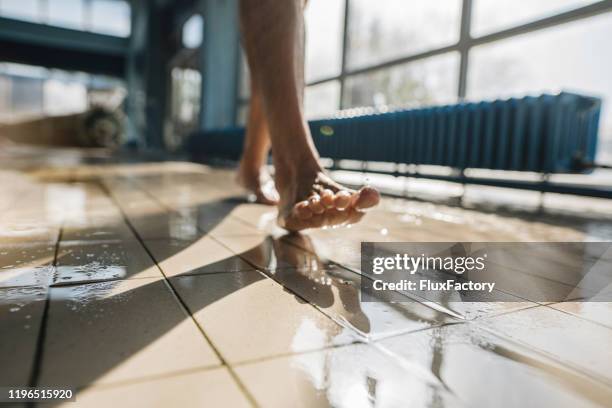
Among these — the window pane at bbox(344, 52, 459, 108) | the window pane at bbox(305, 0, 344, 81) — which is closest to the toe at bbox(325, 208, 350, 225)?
the window pane at bbox(344, 52, 459, 108)

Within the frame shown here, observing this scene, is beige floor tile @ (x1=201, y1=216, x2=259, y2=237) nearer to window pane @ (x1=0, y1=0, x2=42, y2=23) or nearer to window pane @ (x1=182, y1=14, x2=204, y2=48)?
window pane @ (x1=182, y1=14, x2=204, y2=48)

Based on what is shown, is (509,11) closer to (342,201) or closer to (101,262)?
(342,201)

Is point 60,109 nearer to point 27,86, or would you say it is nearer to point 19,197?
point 27,86

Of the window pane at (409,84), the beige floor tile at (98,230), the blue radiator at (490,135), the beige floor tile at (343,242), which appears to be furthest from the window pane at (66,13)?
the beige floor tile at (343,242)

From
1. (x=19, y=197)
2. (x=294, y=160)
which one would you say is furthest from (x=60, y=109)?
(x=294, y=160)

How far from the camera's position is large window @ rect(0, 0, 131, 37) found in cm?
1166

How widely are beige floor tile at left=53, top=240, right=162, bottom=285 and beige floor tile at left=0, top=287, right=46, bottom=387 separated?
0.23 ft

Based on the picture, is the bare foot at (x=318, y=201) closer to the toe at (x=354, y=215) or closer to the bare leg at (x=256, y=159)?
the toe at (x=354, y=215)

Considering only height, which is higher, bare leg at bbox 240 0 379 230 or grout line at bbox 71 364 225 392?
bare leg at bbox 240 0 379 230

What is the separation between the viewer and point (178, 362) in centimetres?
47

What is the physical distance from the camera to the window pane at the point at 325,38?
508 cm

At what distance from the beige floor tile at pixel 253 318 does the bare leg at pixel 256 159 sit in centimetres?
104

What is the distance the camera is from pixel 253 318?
594 millimetres

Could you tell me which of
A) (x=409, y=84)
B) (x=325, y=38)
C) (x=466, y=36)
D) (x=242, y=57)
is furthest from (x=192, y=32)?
(x=466, y=36)
